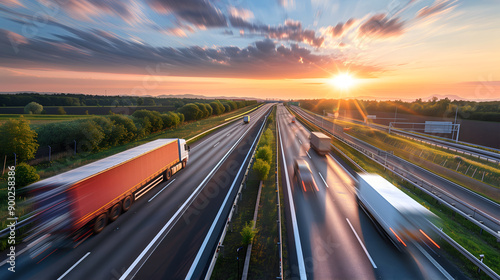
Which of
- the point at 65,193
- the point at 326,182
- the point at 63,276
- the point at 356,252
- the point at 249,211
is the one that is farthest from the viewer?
the point at 326,182

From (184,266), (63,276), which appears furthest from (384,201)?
(63,276)

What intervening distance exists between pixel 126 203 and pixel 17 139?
16.2 metres

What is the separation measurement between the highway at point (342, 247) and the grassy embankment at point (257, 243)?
107 centimetres

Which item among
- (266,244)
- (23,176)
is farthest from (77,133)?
(266,244)

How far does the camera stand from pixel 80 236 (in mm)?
12148

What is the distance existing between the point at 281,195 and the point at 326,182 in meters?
5.97

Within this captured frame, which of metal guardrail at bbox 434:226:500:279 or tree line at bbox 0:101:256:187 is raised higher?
tree line at bbox 0:101:256:187

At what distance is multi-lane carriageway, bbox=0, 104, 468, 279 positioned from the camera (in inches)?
391

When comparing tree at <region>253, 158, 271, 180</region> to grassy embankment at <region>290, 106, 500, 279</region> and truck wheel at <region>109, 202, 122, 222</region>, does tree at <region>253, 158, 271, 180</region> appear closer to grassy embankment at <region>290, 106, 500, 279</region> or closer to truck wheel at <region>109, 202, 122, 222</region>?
truck wheel at <region>109, 202, 122, 222</region>

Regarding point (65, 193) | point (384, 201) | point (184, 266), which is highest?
point (65, 193)

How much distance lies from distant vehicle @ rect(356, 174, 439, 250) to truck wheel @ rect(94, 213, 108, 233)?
17.7 m

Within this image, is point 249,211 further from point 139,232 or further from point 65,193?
point 65,193

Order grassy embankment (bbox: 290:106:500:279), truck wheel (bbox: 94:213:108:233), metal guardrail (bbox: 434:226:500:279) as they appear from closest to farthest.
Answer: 1. metal guardrail (bbox: 434:226:500:279)
2. grassy embankment (bbox: 290:106:500:279)
3. truck wheel (bbox: 94:213:108:233)

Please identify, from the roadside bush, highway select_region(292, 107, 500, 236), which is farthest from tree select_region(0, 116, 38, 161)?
highway select_region(292, 107, 500, 236)
